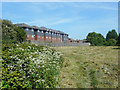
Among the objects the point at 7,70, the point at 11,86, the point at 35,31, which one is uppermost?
the point at 35,31

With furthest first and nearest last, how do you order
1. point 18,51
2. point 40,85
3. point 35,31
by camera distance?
point 35,31
point 18,51
point 40,85

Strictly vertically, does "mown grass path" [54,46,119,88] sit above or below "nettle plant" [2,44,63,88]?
below

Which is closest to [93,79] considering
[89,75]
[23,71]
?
[89,75]

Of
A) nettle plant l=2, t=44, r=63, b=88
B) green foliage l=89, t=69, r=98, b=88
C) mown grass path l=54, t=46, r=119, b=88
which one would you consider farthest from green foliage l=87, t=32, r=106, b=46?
nettle plant l=2, t=44, r=63, b=88

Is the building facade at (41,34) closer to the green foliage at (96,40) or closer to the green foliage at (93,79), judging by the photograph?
the green foliage at (96,40)

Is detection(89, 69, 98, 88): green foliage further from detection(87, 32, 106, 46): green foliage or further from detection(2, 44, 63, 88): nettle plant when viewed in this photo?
detection(87, 32, 106, 46): green foliage

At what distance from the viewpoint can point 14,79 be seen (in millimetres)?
6207

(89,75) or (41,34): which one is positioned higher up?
(41,34)

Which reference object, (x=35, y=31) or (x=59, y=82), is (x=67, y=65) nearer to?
(x=59, y=82)

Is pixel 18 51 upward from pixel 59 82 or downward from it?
upward

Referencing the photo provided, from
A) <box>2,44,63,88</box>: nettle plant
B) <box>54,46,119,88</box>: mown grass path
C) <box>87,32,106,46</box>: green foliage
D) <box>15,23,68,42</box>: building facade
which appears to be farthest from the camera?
<box>87,32,106,46</box>: green foliage

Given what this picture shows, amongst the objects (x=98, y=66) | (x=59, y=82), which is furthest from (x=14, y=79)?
(x=98, y=66)

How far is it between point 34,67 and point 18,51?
124cm

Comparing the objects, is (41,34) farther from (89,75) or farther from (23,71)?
(23,71)
